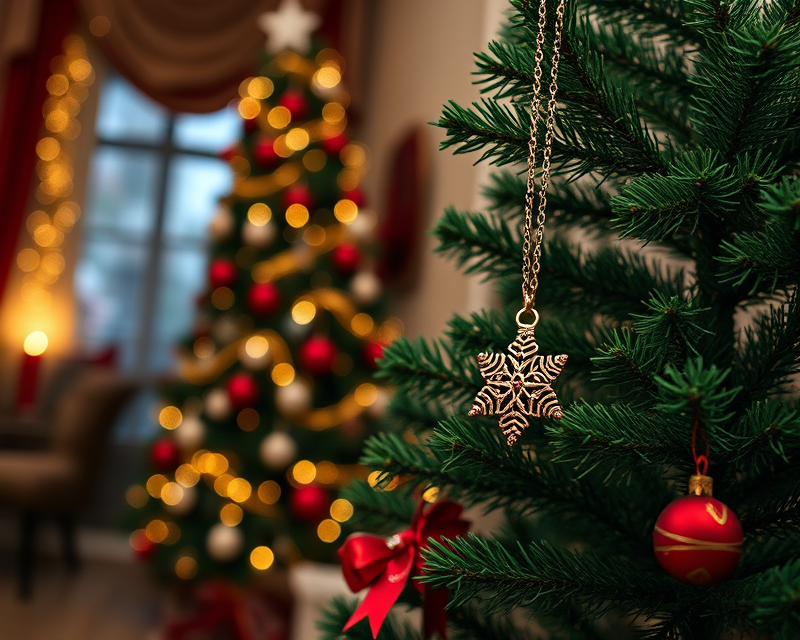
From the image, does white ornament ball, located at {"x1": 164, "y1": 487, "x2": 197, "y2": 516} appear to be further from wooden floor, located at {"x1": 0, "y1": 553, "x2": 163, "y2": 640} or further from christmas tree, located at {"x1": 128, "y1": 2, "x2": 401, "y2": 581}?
wooden floor, located at {"x1": 0, "y1": 553, "x2": 163, "y2": 640}

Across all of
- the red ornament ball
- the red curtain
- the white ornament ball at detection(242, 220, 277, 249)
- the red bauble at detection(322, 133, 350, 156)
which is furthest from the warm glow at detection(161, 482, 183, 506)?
the red curtain

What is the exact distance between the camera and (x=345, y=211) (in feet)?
8.79

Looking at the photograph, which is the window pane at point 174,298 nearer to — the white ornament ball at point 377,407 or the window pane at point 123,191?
the window pane at point 123,191

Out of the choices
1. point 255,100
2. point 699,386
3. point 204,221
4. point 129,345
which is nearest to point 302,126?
point 255,100

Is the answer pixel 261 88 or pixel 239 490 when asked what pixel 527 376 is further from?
pixel 261 88

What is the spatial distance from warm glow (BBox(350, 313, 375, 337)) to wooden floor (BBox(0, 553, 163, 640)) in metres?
1.23


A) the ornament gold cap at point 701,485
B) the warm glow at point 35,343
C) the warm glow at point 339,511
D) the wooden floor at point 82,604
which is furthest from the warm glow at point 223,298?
the ornament gold cap at point 701,485

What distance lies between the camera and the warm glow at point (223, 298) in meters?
2.67

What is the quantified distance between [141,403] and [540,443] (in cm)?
363

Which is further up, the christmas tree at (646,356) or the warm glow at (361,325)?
the christmas tree at (646,356)

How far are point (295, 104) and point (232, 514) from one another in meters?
1.42

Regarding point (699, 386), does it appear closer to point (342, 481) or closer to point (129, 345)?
point (342, 481)

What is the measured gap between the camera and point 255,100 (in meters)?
2.79

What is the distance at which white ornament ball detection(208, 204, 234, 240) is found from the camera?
2.71 m
